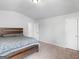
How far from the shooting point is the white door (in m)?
6.20

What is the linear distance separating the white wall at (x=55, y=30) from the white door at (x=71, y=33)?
0.80ft

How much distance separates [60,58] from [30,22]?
5.14m

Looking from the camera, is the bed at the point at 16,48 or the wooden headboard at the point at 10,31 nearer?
the bed at the point at 16,48

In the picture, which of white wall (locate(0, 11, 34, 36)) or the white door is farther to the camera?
white wall (locate(0, 11, 34, 36))

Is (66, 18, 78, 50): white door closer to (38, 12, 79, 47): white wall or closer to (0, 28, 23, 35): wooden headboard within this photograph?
(38, 12, 79, 47): white wall

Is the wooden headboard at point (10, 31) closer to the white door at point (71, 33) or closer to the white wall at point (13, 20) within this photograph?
the white wall at point (13, 20)

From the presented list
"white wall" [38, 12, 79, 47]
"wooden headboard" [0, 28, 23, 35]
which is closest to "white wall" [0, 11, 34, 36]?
"wooden headboard" [0, 28, 23, 35]

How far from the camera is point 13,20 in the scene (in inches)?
304

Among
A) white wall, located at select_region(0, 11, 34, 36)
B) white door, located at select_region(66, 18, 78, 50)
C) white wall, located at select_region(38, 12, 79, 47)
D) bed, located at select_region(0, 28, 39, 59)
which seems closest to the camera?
bed, located at select_region(0, 28, 39, 59)

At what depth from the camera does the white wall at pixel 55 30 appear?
23.0 ft

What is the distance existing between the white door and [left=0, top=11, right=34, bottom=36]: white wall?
11.4 ft

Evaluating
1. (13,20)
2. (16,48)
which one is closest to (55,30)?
(13,20)

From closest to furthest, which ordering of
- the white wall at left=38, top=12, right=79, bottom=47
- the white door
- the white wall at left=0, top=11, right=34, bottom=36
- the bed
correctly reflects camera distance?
the bed, the white door, the white wall at left=38, top=12, right=79, bottom=47, the white wall at left=0, top=11, right=34, bottom=36

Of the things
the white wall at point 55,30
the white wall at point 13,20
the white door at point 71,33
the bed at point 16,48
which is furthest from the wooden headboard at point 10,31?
the white door at point 71,33
